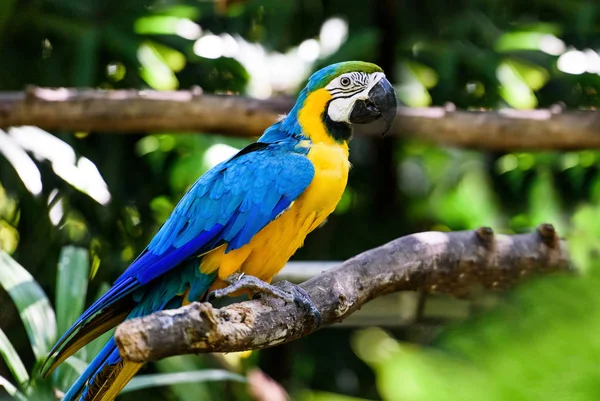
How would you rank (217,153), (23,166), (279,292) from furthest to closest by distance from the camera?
1. (217,153)
2. (23,166)
3. (279,292)

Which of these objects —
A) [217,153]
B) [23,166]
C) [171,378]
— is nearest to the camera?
[171,378]

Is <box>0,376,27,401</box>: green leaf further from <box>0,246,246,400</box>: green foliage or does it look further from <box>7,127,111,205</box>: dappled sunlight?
<box>7,127,111,205</box>: dappled sunlight

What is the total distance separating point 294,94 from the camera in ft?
9.61

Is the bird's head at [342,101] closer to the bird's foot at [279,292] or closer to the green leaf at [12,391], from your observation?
the bird's foot at [279,292]

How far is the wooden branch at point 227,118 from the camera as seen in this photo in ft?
8.42

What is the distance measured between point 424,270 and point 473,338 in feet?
4.92

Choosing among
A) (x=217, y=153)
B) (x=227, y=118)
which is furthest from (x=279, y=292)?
(x=217, y=153)

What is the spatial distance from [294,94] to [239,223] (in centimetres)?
154

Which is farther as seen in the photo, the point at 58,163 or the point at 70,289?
the point at 58,163

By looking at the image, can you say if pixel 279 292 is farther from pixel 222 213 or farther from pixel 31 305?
pixel 31 305

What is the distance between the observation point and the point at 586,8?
10.2ft

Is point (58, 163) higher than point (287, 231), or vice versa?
point (287, 231)

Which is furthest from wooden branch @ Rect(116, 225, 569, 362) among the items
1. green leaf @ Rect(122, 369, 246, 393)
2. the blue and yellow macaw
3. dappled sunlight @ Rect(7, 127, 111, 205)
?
dappled sunlight @ Rect(7, 127, 111, 205)

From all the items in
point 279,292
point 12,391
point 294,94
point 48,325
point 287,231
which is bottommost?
point 12,391
